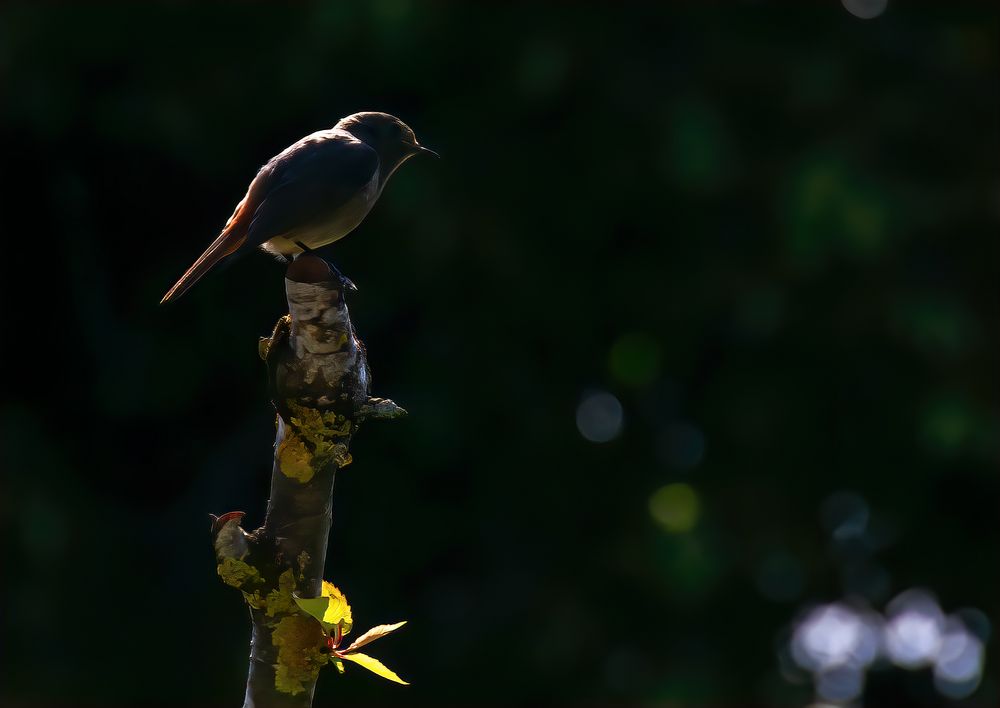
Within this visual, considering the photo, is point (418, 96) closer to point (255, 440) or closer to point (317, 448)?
point (255, 440)

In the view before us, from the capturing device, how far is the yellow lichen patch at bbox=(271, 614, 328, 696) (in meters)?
2.23

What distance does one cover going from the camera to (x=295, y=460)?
88.9 inches

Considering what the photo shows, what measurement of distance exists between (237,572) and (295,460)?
22 cm

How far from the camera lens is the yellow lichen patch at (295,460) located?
7.39ft

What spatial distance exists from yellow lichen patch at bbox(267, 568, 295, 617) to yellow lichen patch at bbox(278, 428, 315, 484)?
0.59ft

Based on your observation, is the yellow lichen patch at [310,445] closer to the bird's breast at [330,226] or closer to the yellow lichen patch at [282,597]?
A: the yellow lichen patch at [282,597]

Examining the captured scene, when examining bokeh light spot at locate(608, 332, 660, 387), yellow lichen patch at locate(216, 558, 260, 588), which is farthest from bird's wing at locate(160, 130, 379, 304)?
bokeh light spot at locate(608, 332, 660, 387)

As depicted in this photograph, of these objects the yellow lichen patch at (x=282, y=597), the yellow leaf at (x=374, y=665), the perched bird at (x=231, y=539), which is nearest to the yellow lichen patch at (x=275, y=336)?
the perched bird at (x=231, y=539)

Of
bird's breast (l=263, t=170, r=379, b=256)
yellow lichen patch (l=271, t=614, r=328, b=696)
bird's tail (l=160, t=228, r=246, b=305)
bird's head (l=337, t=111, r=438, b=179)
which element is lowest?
yellow lichen patch (l=271, t=614, r=328, b=696)

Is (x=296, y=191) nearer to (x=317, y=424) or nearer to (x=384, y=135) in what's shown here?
(x=384, y=135)

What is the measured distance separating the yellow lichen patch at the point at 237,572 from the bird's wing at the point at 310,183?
1.18 meters

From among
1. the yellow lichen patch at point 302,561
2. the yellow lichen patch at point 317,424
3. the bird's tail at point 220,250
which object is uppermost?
the bird's tail at point 220,250

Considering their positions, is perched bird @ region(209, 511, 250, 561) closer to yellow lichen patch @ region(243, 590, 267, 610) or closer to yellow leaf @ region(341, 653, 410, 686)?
yellow lichen patch @ region(243, 590, 267, 610)

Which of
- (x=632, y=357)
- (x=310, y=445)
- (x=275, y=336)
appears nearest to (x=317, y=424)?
(x=310, y=445)
